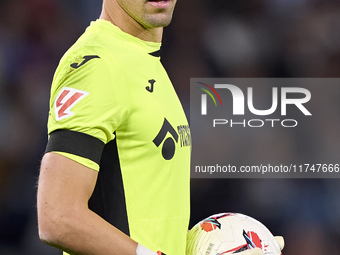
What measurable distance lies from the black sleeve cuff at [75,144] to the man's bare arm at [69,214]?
0.02 meters

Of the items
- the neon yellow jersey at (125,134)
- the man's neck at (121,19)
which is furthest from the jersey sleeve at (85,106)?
the man's neck at (121,19)

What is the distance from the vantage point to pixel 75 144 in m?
1.03

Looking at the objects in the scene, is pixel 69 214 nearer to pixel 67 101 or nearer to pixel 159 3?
pixel 67 101

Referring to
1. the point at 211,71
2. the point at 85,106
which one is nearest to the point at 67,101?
the point at 85,106

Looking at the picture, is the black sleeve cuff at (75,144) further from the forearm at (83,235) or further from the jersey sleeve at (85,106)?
the forearm at (83,235)

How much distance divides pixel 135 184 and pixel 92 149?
0.64ft

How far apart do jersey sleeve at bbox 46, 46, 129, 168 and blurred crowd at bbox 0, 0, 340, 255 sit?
1.91 metres

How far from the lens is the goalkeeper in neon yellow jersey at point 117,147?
1.01 m

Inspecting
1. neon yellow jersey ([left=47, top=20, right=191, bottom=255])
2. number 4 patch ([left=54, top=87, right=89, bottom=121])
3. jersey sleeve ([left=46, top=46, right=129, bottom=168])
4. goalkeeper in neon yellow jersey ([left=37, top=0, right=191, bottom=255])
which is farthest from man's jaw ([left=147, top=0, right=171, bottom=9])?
number 4 patch ([left=54, top=87, right=89, bottom=121])

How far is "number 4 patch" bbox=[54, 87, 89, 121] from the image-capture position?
105cm

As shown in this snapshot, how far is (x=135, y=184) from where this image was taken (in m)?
1.20

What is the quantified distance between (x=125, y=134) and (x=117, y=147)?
4 centimetres

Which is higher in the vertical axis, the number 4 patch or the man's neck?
the man's neck

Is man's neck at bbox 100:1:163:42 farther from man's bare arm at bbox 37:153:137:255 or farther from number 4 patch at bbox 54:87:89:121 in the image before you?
man's bare arm at bbox 37:153:137:255
